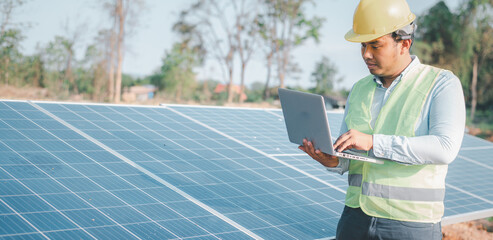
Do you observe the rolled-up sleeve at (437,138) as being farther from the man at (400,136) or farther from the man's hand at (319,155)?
the man's hand at (319,155)

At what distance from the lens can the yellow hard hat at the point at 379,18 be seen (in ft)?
9.12

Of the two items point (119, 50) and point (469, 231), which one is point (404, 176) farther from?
point (119, 50)

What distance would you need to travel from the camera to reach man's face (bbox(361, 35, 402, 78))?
2.78 meters

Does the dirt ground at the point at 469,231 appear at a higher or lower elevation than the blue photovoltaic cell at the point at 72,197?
lower

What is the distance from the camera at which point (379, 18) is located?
2803 millimetres

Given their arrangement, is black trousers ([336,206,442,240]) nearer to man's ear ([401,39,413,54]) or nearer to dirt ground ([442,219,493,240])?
man's ear ([401,39,413,54])

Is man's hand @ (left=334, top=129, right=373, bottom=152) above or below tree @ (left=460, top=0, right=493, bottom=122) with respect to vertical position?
below

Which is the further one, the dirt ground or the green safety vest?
the dirt ground

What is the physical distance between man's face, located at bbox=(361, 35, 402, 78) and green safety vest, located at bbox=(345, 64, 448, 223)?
0.16m

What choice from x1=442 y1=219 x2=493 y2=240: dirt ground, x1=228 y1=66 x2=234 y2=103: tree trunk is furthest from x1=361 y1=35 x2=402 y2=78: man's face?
x1=228 y1=66 x2=234 y2=103: tree trunk

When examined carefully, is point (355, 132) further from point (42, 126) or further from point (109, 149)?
point (42, 126)

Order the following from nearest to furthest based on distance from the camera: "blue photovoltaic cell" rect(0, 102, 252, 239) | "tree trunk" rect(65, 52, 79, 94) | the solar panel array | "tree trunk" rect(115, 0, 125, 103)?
"blue photovoltaic cell" rect(0, 102, 252, 239) → the solar panel array → "tree trunk" rect(115, 0, 125, 103) → "tree trunk" rect(65, 52, 79, 94)

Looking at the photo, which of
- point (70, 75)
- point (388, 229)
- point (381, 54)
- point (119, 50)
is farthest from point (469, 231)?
point (70, 75)

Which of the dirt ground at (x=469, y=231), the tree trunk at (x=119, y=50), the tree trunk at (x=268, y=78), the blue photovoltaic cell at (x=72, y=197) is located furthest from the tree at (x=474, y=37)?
the blue photovoltaic cell at (x=72, y=197)
